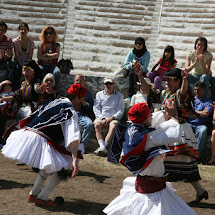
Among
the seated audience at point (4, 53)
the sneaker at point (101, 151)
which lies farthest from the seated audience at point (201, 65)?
the seated audience at point (4, 53)

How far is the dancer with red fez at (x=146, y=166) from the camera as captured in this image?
4582 mm

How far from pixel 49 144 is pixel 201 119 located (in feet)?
14.3

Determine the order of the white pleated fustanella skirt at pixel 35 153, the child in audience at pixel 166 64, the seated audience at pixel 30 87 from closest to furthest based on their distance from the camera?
the white pleated fustanella skirt at pixel 35 153 → the seated audience at pixel 30 87 → the child in audience at pixel 166 64

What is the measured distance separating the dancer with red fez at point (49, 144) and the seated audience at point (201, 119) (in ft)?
12.5

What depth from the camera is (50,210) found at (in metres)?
5.41

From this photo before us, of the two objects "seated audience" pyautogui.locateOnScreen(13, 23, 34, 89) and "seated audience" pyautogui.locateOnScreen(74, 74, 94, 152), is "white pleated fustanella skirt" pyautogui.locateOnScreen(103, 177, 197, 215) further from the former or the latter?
"seated audience" pyautogui.locateOnScreen(13, 23, 34, 89)

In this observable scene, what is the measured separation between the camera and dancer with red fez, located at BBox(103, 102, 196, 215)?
4.58m

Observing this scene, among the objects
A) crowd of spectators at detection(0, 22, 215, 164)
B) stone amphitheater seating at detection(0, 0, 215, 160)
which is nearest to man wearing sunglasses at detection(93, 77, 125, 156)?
crowd of spectators at detection(0, 22, 215, 164)

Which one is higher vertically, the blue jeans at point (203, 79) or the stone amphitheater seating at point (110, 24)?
the stone amphitheater seating at point (110, 24)

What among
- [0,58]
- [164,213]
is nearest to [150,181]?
[164,213]

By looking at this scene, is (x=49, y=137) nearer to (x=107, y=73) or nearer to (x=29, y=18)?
(x=107, y=73)

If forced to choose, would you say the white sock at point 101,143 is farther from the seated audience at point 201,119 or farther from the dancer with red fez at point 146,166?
the dancer with red fez at point 146,166

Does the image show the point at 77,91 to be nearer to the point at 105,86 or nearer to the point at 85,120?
the point at 85,120

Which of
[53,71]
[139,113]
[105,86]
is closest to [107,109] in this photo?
[105,86]
